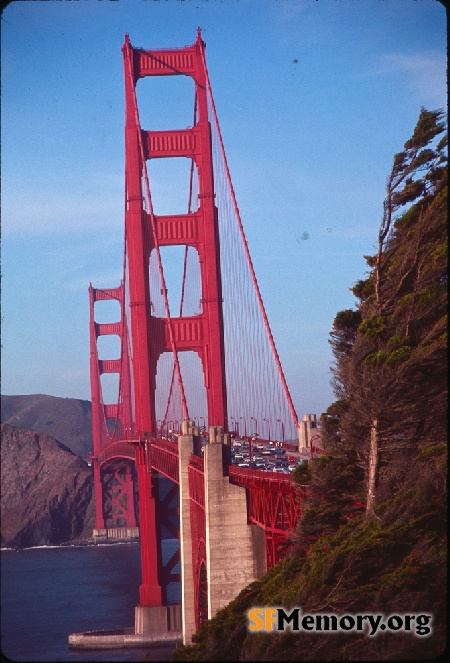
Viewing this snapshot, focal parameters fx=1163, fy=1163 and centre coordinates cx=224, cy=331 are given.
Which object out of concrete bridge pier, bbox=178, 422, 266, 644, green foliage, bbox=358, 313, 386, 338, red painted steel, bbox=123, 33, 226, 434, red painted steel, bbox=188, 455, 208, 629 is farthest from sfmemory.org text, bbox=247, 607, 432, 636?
red painted steel, bbox=123, 33, 226, 434

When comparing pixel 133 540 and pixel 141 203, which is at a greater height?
pixel 141 203

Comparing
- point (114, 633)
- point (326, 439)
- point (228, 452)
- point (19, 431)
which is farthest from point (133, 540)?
point (326, 439)

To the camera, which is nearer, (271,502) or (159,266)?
(271,502)

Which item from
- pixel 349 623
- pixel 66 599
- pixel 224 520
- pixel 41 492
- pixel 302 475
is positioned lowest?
pixel 66 599

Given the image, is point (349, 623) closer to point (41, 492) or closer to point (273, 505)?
point (273, 505)

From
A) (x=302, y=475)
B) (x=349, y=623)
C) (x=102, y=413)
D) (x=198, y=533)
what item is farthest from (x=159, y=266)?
(x=102, y=413)

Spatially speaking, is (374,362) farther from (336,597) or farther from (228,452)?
(228,452)

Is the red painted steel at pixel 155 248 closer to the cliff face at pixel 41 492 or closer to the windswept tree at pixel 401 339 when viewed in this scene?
the windswept tree at pixel 401 339
